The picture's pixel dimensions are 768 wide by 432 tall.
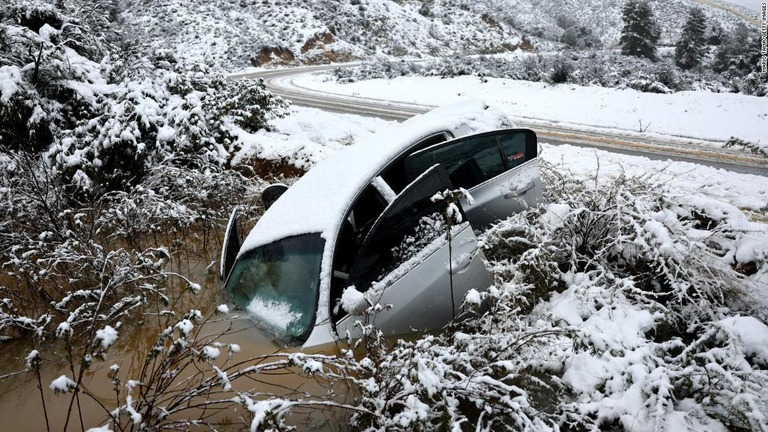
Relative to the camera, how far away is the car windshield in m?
2.94

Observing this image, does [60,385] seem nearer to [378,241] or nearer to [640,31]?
[378,241]

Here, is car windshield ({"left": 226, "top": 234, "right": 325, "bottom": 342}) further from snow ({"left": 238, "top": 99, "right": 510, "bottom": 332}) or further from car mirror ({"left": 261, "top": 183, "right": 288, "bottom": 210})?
car mirror ({"left": 261, "top": 183, "right": 288, "bottom": 210})

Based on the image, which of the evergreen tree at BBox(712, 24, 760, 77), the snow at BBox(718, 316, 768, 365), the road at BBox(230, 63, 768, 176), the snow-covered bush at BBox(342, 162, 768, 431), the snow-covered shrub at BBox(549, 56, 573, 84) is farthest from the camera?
the evergreen tree at BBox(712, 24, 760, 77)

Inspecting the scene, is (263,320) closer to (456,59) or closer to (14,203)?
(14,203)

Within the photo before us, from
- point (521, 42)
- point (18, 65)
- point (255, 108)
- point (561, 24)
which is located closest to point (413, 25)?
point (521, 42)

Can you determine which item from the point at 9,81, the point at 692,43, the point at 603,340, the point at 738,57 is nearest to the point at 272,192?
the point at 603,340

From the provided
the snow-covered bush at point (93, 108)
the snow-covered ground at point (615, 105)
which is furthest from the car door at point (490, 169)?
the snow-covered ground at point (615, 105)

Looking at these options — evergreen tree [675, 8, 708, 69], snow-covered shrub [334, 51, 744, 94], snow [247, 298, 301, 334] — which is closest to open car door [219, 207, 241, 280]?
snow [247, 298, 301, 334]

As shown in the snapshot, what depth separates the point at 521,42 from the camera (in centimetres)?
4425

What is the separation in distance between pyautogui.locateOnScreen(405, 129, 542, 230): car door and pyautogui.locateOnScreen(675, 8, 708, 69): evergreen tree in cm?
3145

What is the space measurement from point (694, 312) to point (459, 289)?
1605mm

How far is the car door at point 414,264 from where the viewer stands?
113 inches

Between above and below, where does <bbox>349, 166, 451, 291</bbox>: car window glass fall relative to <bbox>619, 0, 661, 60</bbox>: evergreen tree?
below

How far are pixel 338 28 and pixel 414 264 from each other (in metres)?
38.0
